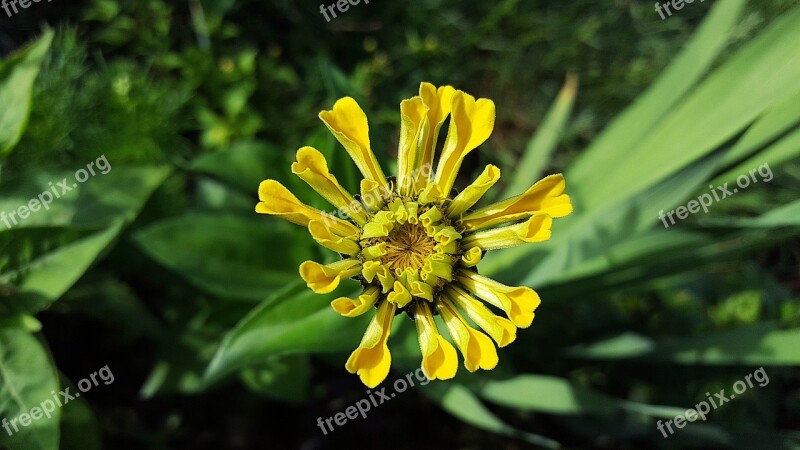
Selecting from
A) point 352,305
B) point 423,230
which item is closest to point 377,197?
point 423,230

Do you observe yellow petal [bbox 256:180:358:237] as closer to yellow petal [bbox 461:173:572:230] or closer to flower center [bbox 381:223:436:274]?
flower center [bbox 381:223:436:274]

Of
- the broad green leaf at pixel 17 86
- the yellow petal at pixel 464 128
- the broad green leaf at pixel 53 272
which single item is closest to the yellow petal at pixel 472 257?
the yellow petal at pixel 464 128

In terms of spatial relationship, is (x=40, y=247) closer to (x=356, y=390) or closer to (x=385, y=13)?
(x=356, y=390)

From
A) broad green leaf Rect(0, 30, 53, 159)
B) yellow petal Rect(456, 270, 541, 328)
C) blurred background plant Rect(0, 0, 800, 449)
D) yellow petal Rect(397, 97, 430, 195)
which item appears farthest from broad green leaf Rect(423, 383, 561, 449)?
broad green leaf Rect(0, 30, 53, 159)

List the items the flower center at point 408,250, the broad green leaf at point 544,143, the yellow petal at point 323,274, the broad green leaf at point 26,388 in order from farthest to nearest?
1. the broad green leaf at point 544,143
2. the broad green leaf at point 26,388
3. the flower center at point 408,250
4. the yellow petal at point 323,274

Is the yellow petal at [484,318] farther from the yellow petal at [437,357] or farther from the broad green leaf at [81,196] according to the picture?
the broad green leaf at [81,196]

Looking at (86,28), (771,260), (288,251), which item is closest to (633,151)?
(288,251)
